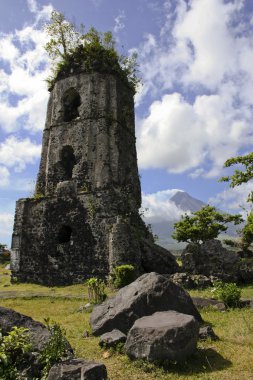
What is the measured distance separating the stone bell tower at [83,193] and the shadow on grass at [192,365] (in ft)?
33.2

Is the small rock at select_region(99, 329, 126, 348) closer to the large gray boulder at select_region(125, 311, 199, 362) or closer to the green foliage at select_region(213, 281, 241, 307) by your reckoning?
the large gray boulder at select_region(125, 311, 199, 362)

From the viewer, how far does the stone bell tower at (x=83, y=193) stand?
58.9 feet

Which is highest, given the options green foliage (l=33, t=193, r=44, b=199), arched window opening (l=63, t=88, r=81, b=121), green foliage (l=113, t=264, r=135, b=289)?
arched window opening (l=63, t=88, r=81, b=121)

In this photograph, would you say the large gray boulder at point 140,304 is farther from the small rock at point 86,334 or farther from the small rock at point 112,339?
the small rock at point 112,339

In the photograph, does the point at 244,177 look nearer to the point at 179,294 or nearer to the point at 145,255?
the point at 145,255

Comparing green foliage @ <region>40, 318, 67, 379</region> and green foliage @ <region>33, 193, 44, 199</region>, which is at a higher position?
green foliage @ <region>33, 193, 44, 199</region>

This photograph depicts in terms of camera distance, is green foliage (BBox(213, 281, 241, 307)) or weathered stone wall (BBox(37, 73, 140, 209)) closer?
green foliage (BBox(213, 281, 241, 307))

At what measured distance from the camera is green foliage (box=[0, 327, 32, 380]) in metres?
5.18

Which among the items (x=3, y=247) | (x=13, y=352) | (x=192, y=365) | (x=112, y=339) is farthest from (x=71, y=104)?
(x=3, y=247)

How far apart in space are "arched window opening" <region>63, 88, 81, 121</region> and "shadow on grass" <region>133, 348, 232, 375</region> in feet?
59.5

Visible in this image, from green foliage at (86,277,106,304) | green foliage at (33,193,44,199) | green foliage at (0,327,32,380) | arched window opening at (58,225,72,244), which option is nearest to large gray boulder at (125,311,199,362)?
green foliage at (0,327,32,380)

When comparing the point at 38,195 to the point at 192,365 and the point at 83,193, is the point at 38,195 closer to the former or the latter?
the point at 83,193

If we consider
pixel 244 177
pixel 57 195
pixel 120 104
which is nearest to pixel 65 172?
pixel 57 195

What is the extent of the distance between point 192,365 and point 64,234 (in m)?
14.4
